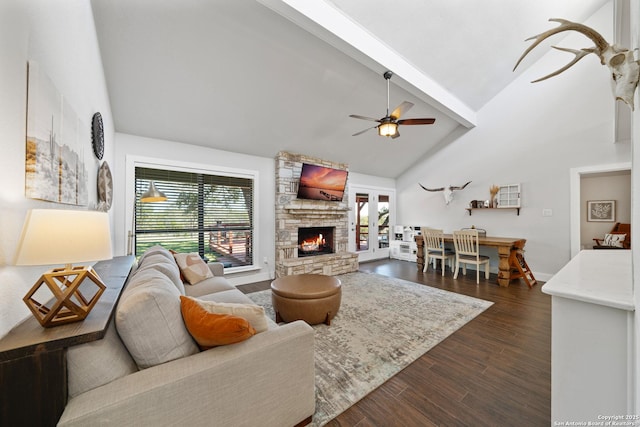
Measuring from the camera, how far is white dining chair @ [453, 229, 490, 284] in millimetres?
4406

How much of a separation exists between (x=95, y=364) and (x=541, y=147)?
6454 mm

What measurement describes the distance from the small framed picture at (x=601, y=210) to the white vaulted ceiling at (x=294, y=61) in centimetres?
311

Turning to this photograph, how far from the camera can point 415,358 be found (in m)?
2.07

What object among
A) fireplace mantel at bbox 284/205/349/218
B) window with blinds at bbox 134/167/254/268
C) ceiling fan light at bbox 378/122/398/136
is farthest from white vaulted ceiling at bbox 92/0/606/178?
fireplace mantel at bbox 284/205/349/218

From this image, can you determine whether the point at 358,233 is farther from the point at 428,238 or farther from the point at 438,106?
the point at 438,106

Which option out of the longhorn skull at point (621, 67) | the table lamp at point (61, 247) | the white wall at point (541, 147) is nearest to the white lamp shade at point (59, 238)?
the table lamp at point (61, 247)

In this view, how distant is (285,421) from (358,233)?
5.28 metres

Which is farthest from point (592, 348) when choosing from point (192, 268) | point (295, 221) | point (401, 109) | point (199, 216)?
point (199, 216)

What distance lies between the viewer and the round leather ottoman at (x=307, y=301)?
246 cm

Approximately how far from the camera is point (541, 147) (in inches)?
179

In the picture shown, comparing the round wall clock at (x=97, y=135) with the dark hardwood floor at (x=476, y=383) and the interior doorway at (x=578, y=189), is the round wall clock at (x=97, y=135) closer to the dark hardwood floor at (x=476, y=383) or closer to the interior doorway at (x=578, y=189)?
the dark hardwood floor at (x=476, y=383)

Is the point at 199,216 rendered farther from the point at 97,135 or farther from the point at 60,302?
the point at 60,302

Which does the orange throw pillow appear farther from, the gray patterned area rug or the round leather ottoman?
the round leather ottoman

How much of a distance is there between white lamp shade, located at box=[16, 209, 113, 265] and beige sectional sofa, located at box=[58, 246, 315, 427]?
0.29 m
